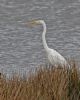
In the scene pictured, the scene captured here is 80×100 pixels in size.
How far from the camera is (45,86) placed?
769cm

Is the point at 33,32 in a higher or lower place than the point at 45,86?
higher

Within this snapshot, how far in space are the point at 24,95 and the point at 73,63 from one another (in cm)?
140

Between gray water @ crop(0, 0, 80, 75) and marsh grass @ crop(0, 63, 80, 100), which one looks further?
gray water @ crop(0, 0, 80, 75)

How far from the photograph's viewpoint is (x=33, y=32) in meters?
17.0

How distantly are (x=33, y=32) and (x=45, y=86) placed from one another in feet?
30.7

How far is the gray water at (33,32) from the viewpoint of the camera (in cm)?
1314

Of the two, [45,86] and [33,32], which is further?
[33,32]

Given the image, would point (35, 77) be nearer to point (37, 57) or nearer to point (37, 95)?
point (37, 95)

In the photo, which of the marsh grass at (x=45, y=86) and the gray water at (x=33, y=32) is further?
the gray water at (x=33, y=32)

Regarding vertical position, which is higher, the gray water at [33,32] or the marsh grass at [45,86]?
the gray water at [33,32]

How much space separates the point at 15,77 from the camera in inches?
308

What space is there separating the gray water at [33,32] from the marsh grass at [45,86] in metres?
2.42

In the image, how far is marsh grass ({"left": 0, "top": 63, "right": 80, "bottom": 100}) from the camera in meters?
7.16

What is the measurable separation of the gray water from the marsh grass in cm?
242
